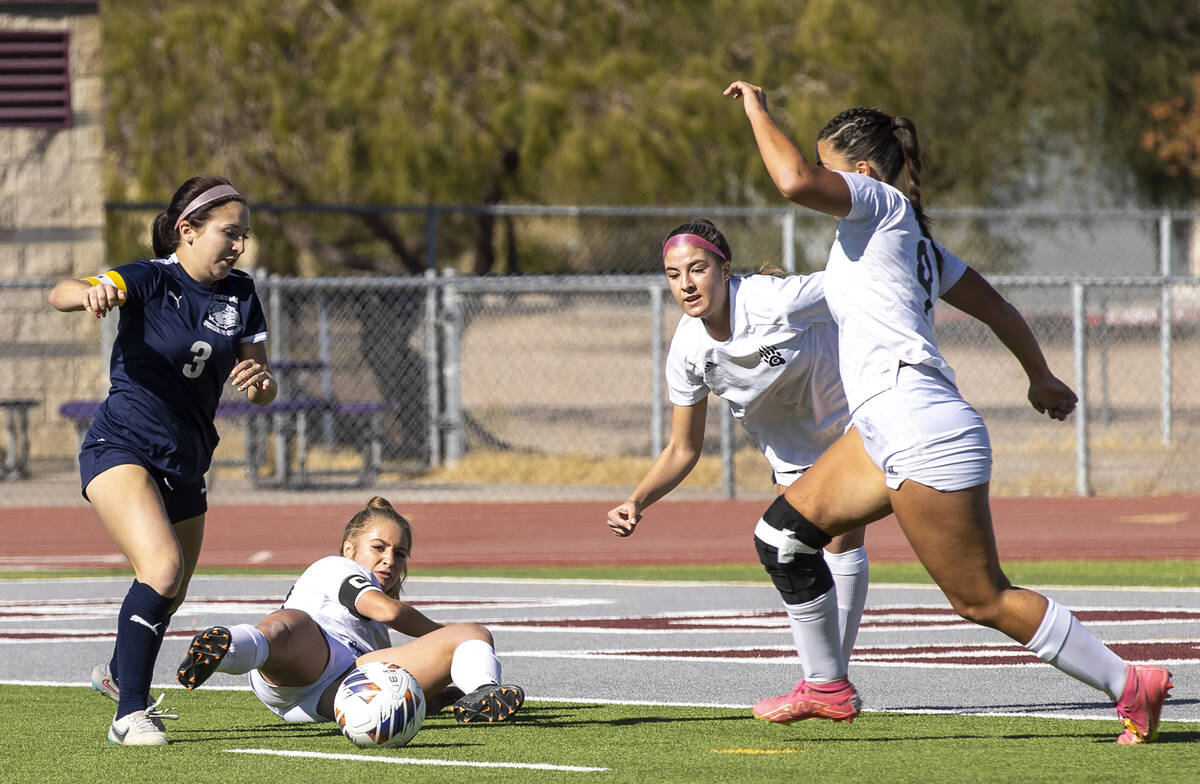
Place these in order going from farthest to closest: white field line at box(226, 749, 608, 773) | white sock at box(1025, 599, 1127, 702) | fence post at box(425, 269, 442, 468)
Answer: fence post at box(425, 269, 442, 468)
white field line at box(226, 749, 608, 773)
white sock at box(1025, 599, 1127, 702)

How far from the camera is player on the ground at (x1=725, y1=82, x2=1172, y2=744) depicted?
5.42 metres

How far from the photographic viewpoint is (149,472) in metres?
6.40

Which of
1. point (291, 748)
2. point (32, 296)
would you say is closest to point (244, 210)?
point (291, 748)

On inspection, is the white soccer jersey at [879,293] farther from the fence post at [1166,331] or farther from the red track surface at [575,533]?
the fence post at [1166,331]

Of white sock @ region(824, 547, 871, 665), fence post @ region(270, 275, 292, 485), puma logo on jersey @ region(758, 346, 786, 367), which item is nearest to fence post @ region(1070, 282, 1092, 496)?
fence post @ region(270, 275, 292, 485)

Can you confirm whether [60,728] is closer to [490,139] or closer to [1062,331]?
[490,139]

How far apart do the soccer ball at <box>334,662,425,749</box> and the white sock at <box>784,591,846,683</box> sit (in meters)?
1.32

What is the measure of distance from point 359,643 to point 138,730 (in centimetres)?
89

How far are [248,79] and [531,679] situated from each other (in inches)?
617

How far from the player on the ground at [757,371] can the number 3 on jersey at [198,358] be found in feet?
5.21

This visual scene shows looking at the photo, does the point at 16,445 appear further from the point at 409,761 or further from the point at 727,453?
the point at 409,761

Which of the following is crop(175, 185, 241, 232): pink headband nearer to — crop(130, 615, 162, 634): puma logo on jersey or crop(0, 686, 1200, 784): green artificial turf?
crop(130, 615, 162, 634): puma logo on jersey

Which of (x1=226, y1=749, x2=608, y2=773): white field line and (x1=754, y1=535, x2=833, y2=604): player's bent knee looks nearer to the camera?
(x1=226, y1=749, x2=608, y2=773): white field line

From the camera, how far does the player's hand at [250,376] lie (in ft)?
20.7
